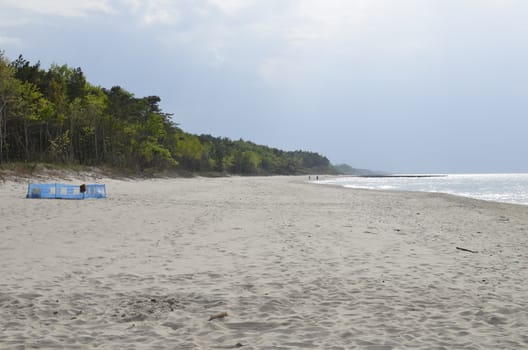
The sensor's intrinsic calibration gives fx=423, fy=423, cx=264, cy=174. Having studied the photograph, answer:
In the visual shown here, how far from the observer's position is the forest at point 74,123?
155 ft

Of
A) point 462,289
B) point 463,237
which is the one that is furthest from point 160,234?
point 463,237

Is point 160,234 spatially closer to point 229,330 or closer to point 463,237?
point 229,330

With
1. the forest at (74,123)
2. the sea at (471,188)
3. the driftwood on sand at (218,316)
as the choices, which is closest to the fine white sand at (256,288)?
the driftwood on sand at (218,316)

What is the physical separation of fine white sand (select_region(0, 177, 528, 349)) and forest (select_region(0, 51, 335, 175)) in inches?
1481

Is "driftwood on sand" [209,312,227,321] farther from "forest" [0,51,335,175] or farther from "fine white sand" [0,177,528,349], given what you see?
"forest" [0,51,335,175]

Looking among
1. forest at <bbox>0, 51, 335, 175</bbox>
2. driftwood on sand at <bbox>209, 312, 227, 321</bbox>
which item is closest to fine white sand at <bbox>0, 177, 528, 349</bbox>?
driftwood on sand at <bbox>209, 312, 227, 321</bbox>

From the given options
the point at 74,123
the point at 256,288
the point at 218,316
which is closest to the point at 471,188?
the point at 74,123

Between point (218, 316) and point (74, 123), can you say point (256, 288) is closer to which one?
point (218, 316)

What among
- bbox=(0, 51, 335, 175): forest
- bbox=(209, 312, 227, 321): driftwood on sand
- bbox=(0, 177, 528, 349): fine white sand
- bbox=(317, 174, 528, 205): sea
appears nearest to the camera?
bbox=(0, 177, 528, 349): fine white sand

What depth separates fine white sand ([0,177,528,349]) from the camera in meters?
5.18

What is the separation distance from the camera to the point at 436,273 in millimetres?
8344

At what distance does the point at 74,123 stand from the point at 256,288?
5906cm

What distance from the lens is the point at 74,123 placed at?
59.2m

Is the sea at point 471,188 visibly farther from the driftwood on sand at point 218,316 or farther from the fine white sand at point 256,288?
the driftwood on sand at point 218,316
